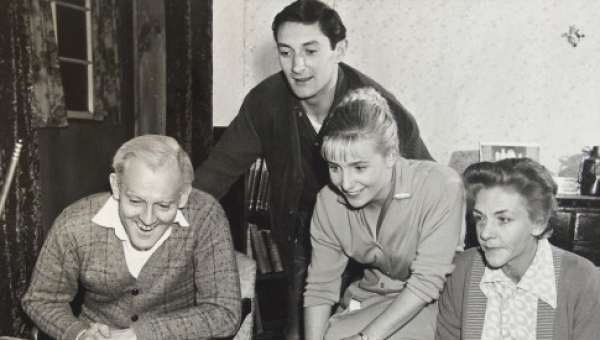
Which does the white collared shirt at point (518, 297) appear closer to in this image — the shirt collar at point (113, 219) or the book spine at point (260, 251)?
the shirt collar at point (113, 219)

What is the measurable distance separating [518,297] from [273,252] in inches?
87.7

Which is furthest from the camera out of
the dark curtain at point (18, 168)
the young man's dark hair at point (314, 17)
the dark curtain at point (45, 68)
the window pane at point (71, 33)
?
the window pane at point (71, 33)

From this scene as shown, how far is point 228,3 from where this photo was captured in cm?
432

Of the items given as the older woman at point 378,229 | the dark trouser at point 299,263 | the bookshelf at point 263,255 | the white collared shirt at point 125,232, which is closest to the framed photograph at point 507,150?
the bookshelf at point 263,255

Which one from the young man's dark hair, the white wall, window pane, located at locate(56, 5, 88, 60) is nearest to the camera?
the young man's dark hair

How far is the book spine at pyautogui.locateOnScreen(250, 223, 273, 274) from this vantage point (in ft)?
12.4

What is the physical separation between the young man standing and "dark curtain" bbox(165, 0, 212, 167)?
1192 millimetres

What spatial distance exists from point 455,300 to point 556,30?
8.37 ft

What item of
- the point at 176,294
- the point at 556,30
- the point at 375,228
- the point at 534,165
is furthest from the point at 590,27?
the point at 176,294

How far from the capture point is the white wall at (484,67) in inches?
146

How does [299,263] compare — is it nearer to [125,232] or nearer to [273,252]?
[125,232]

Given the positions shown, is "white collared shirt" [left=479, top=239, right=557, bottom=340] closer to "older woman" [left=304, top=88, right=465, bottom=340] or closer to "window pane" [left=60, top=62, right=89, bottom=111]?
"older woman" [left=304, top=88, right=465, bottom=340]

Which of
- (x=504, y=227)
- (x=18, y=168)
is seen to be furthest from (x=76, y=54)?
(x=504, y=227)

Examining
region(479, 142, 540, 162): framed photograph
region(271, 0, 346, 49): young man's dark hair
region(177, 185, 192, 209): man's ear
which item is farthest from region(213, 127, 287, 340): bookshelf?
region(177, 185, 192, 209): man's ear
